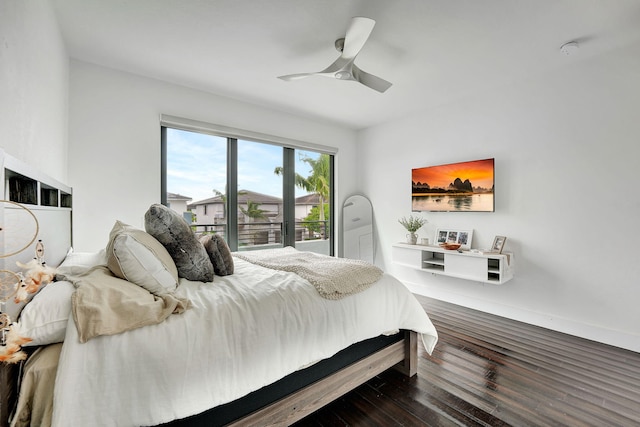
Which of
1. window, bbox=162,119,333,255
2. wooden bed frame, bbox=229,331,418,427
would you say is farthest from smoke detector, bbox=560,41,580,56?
window, bbox=162,119,333,255

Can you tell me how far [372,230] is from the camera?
4.61 meters

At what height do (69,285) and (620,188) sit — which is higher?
(620,188)

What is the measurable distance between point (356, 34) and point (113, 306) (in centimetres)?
200

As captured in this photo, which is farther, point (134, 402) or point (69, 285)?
point (69, 285)

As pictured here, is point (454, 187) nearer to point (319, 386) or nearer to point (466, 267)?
point (466, 267)

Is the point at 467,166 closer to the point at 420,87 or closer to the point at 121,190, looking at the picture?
the point at 420,87

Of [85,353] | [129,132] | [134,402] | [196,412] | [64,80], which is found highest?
[64,80]

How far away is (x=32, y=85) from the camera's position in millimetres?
1484

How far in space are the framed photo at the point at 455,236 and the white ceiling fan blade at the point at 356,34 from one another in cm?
249

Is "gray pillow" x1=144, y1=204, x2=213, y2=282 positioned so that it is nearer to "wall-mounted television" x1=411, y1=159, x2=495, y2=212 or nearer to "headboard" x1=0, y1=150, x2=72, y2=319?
"headboard" x1=0, y1=150, x2=72, y2=319

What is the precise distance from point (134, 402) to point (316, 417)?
1.01 meters

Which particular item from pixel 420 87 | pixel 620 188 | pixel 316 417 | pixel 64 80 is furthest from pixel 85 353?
pixel 620 188

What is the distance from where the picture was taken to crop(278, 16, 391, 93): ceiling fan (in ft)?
5.94

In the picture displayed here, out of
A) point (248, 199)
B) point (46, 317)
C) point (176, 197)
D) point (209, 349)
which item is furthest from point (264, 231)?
point (46, 317)
